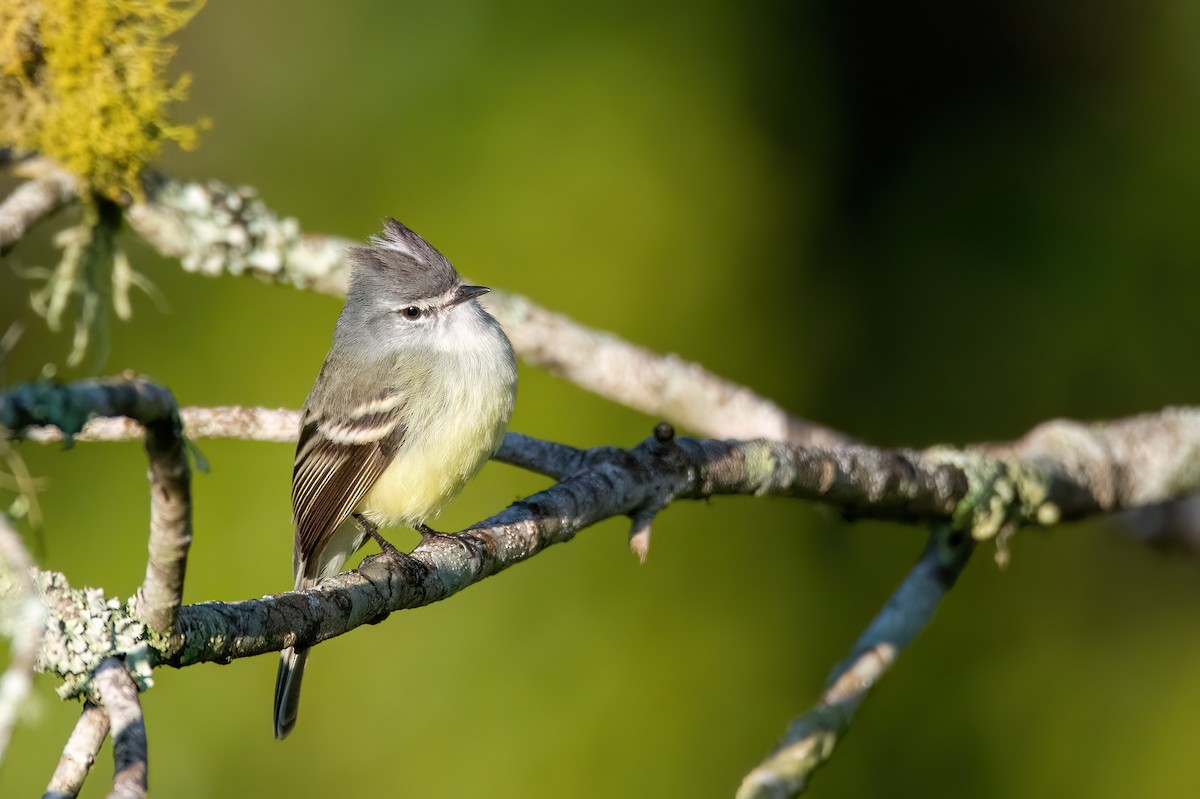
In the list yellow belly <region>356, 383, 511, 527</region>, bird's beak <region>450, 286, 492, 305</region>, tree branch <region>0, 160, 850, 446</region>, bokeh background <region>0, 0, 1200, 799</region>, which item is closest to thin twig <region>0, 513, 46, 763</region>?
yellow belly <region>356, 383, 511, 527</region>

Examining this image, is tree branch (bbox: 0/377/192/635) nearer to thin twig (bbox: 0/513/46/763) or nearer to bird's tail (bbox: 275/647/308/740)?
thin twig (bbox: 0/513/46/763)

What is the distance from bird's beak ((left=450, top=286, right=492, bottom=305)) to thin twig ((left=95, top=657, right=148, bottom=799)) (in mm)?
1867

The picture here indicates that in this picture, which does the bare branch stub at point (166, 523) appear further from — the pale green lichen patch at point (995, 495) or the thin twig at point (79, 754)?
the pale green lichen patch at point (995, 495)

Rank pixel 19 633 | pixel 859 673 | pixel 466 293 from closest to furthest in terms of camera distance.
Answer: pixel 19 633 < pixel 859 673 < pixel 466 293

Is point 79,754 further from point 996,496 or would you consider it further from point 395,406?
point 996,496

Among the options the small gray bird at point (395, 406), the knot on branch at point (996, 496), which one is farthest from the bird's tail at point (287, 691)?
the knot on branch at point (996, 496)

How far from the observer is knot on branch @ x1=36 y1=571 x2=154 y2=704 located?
164 cm

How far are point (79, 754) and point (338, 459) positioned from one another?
1601 millimetres

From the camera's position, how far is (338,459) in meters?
3.17

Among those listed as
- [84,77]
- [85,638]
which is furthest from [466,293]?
[85,638]

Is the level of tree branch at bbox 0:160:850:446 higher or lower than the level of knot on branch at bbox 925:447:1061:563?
higher

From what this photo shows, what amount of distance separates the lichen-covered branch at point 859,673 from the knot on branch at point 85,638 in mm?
1508

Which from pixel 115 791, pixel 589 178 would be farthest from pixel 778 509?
pixel 115 791

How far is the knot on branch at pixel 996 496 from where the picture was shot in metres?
3.51
